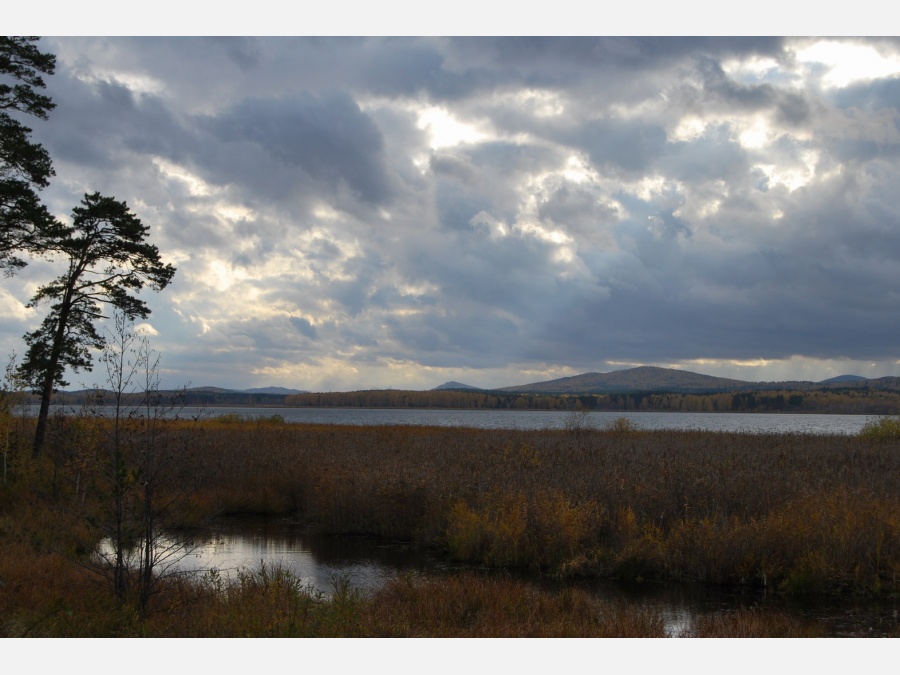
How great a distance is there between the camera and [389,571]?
56.1 feet

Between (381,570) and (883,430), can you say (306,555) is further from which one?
(883,430)

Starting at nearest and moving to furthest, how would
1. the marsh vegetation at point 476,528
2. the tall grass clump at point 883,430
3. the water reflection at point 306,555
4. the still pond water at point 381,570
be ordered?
1. the marsh vegetation at point 476,528
2. the still pond water at point 381,570
3. the water reflection at point 306,555
4. the tall grass clump at point 883,430

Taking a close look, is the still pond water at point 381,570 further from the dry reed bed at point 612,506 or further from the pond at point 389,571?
the dry reed bed at point 612,506

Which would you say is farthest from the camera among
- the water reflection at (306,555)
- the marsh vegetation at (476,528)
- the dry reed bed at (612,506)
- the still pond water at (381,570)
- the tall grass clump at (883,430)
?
the tall grass clump at (883,430)

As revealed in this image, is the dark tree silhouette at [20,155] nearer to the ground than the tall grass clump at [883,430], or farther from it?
farther from it

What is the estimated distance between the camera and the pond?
13.0 meters

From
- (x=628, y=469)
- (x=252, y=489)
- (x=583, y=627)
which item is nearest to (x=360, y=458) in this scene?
(x=252, y=489)

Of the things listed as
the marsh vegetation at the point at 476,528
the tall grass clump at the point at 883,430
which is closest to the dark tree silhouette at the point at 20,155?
the marsh vegetation at the point at 476,528

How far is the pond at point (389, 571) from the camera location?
42.8 feet

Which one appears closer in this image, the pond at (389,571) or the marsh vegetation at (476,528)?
the marsh vegetation at (476,528)

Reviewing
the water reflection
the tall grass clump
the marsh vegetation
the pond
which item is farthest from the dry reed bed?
the tall grass clump

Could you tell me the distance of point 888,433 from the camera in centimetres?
4050

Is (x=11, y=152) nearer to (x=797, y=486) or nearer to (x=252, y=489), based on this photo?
(x=252, y=489)

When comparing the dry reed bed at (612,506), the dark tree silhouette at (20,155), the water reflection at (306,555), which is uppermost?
the dark tree silhouette at (20,155)
